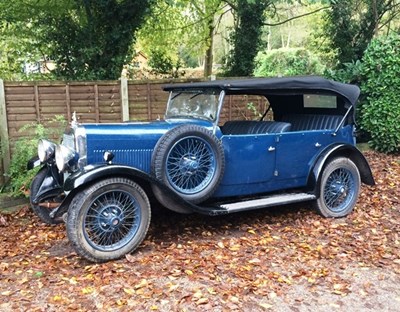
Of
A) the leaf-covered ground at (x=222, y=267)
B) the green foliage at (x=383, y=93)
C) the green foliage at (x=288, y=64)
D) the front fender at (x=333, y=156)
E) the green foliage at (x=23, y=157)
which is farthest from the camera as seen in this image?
the green foliage at (x=288, y=64)

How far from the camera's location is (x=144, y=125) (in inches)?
168

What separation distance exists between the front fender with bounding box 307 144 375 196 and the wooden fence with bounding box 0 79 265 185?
2837mm

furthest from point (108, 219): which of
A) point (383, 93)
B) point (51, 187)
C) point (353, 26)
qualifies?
point (353, 26)

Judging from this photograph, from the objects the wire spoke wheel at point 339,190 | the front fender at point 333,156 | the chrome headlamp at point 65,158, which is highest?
the chrome headlamp at point 65,158

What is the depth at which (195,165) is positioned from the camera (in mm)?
4117

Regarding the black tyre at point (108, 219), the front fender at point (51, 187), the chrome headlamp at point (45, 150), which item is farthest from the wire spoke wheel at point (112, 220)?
the chrome headlamp at point (45, 150)

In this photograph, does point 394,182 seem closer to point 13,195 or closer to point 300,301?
point 300,301

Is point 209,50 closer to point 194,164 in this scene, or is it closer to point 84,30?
point 84,30

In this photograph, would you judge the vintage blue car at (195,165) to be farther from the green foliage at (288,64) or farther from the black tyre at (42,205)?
the green foliage at (288,64)

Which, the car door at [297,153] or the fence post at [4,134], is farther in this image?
the fence post at [4,134]

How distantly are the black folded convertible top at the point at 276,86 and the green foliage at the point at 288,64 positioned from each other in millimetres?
8417

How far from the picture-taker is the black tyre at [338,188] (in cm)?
497

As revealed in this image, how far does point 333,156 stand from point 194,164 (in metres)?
1.93

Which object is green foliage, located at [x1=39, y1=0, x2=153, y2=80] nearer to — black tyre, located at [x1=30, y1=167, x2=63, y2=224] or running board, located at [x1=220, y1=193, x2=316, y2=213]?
black tyre, located at [x1=30, y1=167, x2=63, y2=224]
